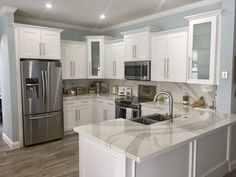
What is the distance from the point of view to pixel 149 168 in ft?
6.20

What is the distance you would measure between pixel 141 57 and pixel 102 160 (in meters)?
2.66

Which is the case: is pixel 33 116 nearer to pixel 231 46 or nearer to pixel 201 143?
pixel 201 143

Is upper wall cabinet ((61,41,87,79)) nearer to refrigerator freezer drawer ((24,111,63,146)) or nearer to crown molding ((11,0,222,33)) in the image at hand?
crown molding ((11,0,222,33))

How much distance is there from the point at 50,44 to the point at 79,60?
3.30 feet

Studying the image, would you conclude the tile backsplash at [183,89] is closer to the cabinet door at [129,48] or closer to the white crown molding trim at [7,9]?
the cabinet door at [129,48]

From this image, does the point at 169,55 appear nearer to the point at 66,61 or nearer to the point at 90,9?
the point at 90,9

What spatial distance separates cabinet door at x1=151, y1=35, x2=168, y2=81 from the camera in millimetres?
3770

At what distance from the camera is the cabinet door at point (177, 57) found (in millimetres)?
3447

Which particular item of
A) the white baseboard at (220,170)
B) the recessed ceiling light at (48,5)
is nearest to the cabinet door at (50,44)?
the recessed ceiling light at (48,5)

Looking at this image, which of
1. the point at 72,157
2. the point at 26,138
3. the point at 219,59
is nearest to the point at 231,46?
the point at 219,59

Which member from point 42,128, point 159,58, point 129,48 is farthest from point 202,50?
point 42,128

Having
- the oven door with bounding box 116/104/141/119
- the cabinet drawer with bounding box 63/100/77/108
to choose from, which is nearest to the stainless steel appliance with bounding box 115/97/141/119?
the oven door with bounding box 116/104/141/119

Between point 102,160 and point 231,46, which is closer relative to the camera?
point 102,160

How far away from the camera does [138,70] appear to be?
4.20 m
